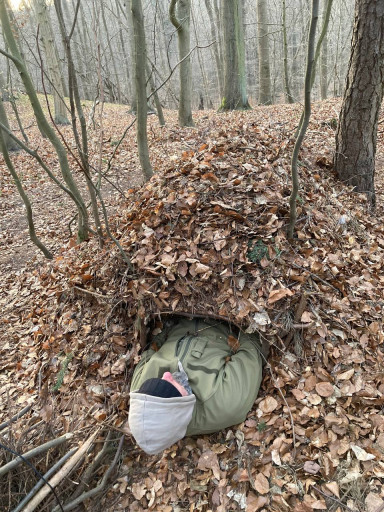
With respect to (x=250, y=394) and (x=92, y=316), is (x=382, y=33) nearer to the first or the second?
(x=250, y=394)

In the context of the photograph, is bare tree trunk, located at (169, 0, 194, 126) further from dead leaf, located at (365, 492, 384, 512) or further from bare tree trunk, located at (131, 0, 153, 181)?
dead leaf, located at (365, 492, 384, 512)

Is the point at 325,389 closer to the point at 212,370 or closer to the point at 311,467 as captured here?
the point at 311,467

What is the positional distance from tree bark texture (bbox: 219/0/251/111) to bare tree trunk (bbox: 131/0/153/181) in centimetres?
644

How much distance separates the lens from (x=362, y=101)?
12.1ft

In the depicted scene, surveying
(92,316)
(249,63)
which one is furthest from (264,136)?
(249,63)

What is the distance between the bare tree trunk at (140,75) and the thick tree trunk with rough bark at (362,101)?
92.0 inches

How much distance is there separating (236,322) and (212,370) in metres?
0.43

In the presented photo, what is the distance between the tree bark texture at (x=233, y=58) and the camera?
9.37m

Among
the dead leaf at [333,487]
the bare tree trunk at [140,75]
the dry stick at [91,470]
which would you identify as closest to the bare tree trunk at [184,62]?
the bare tree trunk at [140,75]

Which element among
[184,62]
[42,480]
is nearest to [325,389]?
[42,480]

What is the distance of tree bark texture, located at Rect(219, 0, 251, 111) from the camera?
9367 millimetres

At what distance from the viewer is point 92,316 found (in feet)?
10.5

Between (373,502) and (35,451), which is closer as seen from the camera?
(373,502)

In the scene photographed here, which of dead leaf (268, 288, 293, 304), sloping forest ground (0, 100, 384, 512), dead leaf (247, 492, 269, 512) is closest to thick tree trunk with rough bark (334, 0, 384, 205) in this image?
sloping forest ground (0, 100, 384, 512)
